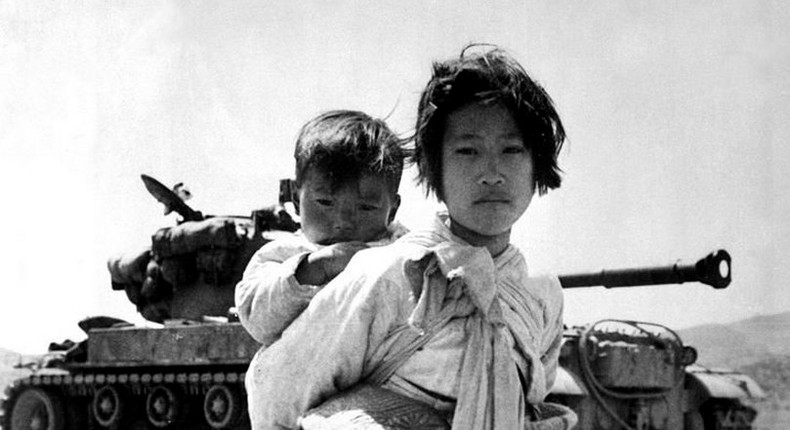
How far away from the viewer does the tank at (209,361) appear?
9383mm

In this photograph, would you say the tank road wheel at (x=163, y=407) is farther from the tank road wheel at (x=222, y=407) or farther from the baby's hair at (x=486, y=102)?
the baby's hair at (x=486, y=102)

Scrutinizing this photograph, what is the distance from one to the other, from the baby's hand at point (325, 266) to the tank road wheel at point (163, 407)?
29.2 feet

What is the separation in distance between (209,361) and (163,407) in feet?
3.85

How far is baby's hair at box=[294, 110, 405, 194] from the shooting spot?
2199mm

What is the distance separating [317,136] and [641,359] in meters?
7.69

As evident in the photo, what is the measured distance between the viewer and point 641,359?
9523mm

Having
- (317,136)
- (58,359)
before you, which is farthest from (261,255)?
(58,359)

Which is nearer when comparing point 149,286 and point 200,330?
point 200,330

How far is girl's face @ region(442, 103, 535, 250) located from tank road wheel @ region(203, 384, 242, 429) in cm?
828

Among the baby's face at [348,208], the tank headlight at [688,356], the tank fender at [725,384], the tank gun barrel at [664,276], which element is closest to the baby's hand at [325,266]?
the baby's face at [348,208]

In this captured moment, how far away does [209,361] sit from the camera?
9953 millimetres

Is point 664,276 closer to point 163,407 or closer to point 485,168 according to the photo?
point 163,407

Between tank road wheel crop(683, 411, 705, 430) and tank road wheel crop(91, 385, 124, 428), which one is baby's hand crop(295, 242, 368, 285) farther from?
tank road wheel crop(91, 385, 124, 428)

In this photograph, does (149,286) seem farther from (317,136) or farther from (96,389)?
(317,136)
